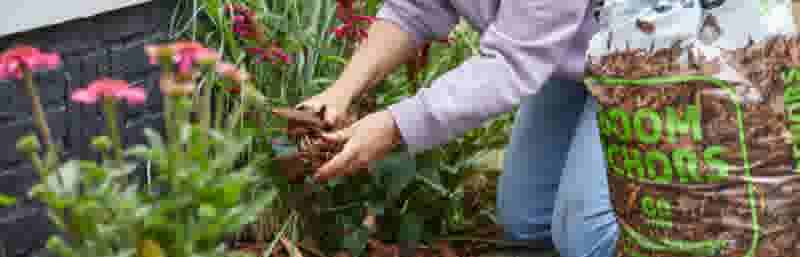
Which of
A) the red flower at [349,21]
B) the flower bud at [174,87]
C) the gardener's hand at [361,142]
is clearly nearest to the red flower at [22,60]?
the flower bud at [174,87]

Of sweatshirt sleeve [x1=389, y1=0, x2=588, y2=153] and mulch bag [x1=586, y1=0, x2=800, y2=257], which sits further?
sweatshirt sleeve [x1=389, y1=0, x2=588, y2=153]

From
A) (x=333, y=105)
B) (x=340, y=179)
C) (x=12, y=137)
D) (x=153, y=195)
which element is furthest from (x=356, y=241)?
(x=153, y=195)

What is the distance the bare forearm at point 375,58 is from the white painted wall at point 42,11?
525mm

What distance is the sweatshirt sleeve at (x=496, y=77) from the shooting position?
1.45 m

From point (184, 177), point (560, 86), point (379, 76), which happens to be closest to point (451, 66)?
point (560, 86)

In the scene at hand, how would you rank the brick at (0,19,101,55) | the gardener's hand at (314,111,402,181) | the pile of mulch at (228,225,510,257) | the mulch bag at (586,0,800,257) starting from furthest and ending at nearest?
the pile of mulch at (228,225,510,257) → the brick at (0,19,101,55) → the gardener's hand at (314,111,402,181) → the mulch bag at (586,0,800,257)

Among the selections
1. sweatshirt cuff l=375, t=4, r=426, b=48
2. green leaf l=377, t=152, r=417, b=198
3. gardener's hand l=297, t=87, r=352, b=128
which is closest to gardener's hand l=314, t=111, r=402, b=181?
gardener's hand l=297, t=87, r=352, b=128

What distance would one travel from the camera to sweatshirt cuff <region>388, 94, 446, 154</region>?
57.4 inches

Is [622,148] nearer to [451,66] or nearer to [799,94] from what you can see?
[799,94]

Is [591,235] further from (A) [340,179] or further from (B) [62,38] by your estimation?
(B) [62,38]

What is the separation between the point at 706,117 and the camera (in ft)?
4.30

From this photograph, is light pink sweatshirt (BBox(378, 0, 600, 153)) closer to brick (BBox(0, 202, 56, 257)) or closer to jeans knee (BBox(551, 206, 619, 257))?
jeans knee (BBox(551, 206, 619, 257))

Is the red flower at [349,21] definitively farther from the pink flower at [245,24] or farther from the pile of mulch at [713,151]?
the pile of mulch at [713,151]

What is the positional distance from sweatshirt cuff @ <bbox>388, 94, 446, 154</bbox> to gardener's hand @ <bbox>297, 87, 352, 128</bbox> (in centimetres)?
15
